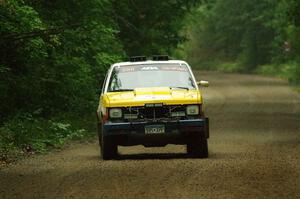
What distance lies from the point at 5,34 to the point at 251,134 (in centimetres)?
715

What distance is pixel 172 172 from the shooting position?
42.8 feet

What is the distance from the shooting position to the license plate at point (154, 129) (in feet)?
48.8

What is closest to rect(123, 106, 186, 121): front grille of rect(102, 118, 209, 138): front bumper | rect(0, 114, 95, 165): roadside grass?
rect(102, 118, 209, 138): front bumper

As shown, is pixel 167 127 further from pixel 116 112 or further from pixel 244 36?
pixel 244 36

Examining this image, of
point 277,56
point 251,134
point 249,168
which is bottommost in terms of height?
point 277,56

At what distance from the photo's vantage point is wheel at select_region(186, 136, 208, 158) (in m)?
15.3

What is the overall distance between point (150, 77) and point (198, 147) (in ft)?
5.94

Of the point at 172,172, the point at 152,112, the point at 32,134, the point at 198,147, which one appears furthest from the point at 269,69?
the point at 172,172

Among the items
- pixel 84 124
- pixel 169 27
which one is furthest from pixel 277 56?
pixel 84 124

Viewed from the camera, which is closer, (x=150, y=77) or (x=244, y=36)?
(x=150, y=77)

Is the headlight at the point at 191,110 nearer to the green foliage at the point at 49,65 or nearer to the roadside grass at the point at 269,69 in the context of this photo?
the green foliage at the point at 49,65

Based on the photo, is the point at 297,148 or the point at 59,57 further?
the point at 59,57

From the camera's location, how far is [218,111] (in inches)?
1213

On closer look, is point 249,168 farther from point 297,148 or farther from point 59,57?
point 59,57
